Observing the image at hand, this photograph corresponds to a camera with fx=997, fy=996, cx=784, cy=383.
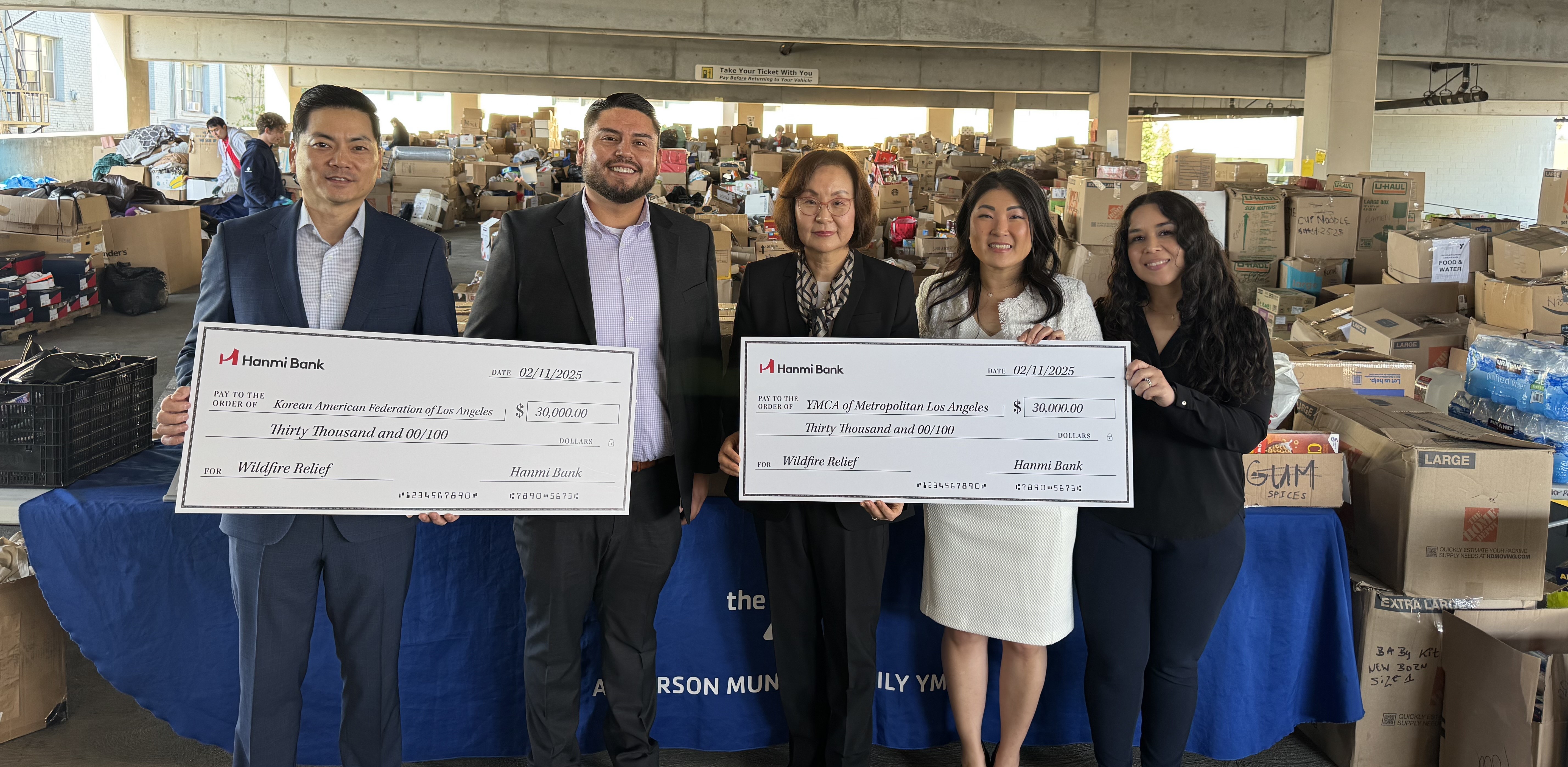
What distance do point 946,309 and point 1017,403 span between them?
0.32 m

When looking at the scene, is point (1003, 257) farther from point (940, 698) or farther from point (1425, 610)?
point (1425, 610)

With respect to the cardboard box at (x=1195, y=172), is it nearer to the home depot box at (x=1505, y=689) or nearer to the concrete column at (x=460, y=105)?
the home depot box at (x=1505, y=689)

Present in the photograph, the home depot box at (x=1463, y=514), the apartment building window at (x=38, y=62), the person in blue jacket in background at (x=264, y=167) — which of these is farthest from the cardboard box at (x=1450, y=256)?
the apartment building window at (x=38, y=62)

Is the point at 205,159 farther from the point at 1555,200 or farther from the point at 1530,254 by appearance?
the point at 1555,200

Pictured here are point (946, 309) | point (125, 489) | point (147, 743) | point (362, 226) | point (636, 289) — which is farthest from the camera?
point (147, 743)

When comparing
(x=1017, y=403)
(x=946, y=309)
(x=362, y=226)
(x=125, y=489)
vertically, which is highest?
(x=362, y=226)

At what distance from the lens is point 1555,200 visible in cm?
725

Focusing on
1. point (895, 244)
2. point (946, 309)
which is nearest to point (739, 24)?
point (895, 244)

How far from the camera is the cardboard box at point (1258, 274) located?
6758mm

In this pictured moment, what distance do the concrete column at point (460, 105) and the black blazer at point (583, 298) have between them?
1023 inches

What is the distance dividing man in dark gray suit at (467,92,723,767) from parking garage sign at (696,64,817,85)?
1414cm

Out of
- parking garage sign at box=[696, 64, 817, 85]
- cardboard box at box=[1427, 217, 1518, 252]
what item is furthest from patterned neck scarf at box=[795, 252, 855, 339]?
parking garage sign at box=[696, 64, 817, 85]

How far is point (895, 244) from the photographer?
8.88m

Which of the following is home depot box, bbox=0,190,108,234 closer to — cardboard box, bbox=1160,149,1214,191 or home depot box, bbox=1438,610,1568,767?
cardboard box, bbox=1160,149,1214,191
